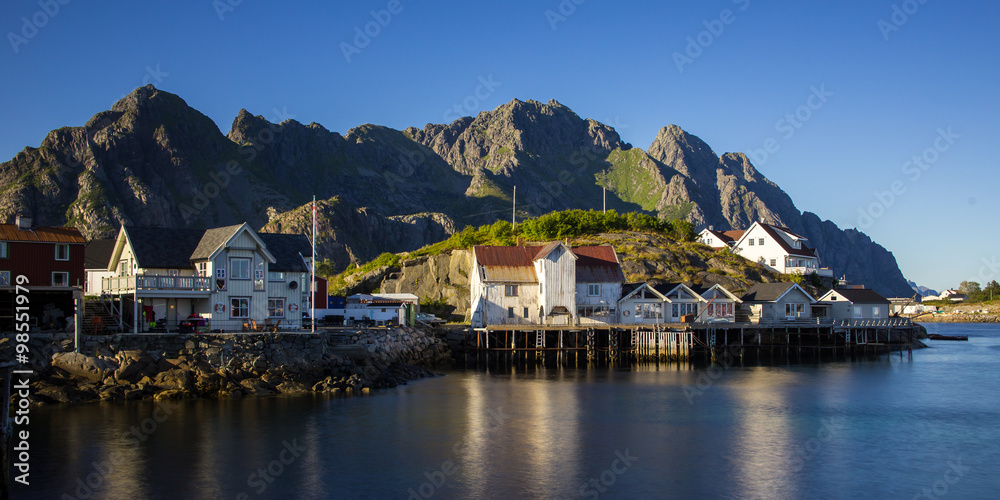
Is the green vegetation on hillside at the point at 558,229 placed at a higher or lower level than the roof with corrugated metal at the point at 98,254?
higher

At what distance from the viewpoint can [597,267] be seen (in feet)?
239

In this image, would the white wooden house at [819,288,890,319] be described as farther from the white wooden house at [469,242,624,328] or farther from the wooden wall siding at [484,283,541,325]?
the wooden wall siding at [484,283,541,325]

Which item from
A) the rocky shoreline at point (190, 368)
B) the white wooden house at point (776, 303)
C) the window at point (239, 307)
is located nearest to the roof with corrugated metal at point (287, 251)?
the window at point (239, 307)

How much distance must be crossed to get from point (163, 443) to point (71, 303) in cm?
1960

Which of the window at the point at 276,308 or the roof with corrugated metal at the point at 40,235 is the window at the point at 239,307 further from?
the roof with corrugated metal at the point at 40,235

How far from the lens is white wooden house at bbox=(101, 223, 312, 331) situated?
4488 centimetres

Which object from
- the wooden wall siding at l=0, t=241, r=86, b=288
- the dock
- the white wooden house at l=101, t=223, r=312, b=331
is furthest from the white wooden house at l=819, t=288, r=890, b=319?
the wooden wall siding at l=0, t=241, r=86, b=288

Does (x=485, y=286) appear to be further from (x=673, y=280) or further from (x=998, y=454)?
(x=998, y=454)

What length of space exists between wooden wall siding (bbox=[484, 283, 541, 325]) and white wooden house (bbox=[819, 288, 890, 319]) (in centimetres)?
3640

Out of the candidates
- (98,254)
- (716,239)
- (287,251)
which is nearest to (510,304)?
(287,251)

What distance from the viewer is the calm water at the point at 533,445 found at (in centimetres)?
2483

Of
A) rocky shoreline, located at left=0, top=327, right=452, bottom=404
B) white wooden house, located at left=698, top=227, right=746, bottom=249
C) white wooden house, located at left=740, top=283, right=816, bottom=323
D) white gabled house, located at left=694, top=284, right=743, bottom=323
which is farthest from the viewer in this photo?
white wooden house, located at left=698, top=227, right=746, bottom=249

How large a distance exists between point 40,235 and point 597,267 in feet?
155

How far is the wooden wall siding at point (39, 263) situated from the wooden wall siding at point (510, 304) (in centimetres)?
3485
